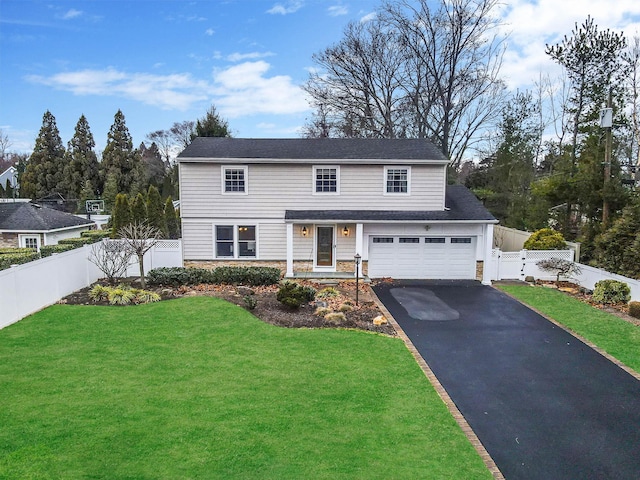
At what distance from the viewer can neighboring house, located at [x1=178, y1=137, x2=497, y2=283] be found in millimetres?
16328

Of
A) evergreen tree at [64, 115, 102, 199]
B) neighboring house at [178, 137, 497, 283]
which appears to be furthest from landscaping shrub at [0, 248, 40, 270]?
evergreen tree at [64, 115, 102, 199]

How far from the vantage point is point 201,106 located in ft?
103

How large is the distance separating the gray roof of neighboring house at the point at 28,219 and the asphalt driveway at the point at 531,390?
55.9ft

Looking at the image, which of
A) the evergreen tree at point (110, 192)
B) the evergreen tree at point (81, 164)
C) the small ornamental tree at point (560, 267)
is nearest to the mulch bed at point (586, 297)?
the small ornamental tree at point (560, 267)

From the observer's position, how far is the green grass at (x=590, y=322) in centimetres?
898

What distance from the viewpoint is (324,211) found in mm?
16578

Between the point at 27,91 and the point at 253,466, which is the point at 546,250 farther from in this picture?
the point at 27,91

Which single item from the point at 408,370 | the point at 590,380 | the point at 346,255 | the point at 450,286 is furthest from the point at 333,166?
the point at 590,380

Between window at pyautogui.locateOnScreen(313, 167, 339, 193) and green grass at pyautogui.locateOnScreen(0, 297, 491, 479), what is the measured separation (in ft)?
27.3

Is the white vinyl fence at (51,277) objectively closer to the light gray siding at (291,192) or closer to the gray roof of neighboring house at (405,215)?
the light gray siding at (291,192)

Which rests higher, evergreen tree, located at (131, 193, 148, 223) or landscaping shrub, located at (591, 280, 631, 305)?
evergreen tree, located at (131, 193, 148, 223)

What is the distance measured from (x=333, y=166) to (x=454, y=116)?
15085mm

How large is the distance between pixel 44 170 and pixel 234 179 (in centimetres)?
2872

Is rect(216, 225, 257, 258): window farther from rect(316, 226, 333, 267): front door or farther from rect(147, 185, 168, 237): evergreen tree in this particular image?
rect(147, 185, 168, 237): evergreen tree
